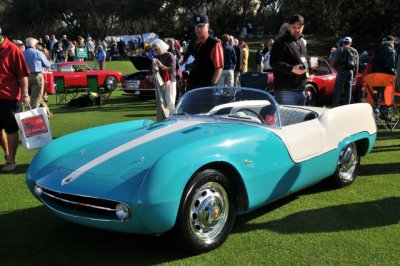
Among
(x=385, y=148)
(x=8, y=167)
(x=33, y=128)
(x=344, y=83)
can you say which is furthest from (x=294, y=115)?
(x=344, y=83)

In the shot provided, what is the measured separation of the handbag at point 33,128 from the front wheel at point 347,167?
11.8 ft

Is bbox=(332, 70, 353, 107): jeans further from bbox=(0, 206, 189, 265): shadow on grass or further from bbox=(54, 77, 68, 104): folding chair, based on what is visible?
bbox=(54, 77, 68, 104): folding chair

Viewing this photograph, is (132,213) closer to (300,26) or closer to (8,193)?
(8,193)

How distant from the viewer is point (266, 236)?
3.65 metres

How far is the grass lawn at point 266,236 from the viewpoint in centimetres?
327

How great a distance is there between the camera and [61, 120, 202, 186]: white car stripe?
10.8 feet

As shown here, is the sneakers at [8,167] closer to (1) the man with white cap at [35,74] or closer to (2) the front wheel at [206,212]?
(2) the front wheel at [206,212]

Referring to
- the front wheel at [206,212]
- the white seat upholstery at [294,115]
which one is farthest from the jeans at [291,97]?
the front wheel at [206,212]

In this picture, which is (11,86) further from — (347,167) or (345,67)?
(345,67)

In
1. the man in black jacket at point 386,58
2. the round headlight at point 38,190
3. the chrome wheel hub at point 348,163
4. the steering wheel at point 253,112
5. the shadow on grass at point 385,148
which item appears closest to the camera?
the round headlight at point 38,190

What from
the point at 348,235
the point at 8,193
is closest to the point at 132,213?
the point at 348,235

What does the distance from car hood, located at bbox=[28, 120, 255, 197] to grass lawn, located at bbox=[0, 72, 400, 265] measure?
559 mm

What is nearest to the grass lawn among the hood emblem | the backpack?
the hood emblem

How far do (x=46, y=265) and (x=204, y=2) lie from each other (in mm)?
53430
